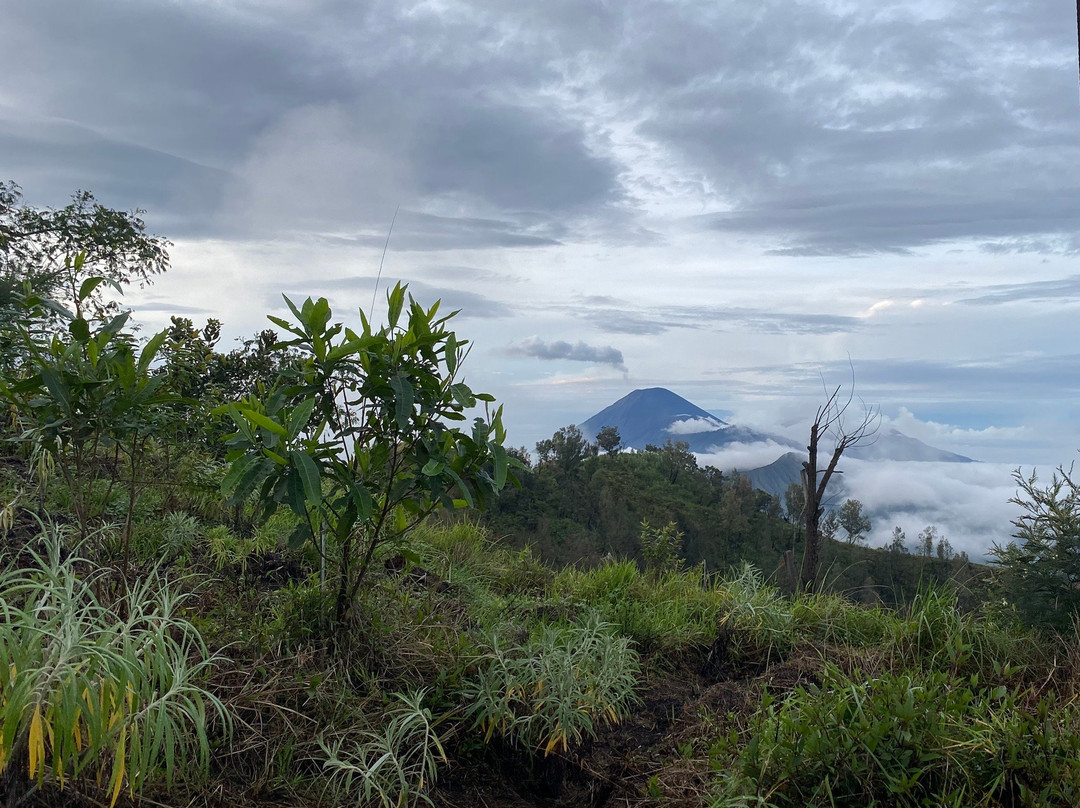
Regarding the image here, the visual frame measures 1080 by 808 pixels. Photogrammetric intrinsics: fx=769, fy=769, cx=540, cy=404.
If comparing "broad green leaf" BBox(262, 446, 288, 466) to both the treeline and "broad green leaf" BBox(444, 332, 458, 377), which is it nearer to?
"broad green leaf" BBox(444, 332, 458, 377)

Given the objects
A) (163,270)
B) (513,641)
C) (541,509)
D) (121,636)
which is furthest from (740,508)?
(121,636)

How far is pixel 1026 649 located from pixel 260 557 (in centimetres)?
456

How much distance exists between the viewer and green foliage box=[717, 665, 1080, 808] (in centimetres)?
257

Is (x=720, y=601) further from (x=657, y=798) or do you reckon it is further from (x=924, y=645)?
(x=657, y=798)

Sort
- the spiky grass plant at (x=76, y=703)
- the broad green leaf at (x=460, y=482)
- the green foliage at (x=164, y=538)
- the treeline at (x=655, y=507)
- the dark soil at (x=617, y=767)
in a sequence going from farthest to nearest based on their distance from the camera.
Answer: the treeline at (x=655, y=507) < the green foliage at (x=164, y=538) < the broad green leaf at (x=460, y=482) < the dark soil at (x=617, y=767) < the spiky grass plant at (x=76, y=703)

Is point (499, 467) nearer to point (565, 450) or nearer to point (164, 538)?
point (164, 538)

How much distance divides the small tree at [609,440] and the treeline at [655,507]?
0.16 feet

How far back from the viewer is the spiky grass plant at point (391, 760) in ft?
9.09

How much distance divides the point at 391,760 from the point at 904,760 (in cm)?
182

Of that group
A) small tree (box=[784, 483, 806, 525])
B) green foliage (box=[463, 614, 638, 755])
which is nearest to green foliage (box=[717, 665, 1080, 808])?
green foliage (box=[463, 614, 638, 755])

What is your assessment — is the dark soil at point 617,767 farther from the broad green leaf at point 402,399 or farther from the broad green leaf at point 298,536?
the broad green leaf at point 402,399

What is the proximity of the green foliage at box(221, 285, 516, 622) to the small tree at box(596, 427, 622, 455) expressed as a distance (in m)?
23.5

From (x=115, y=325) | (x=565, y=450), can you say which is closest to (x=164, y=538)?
(x=115, y=325)

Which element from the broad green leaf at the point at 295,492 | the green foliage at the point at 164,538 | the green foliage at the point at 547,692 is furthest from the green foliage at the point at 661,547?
the broad green leaf at the point at 295,492
